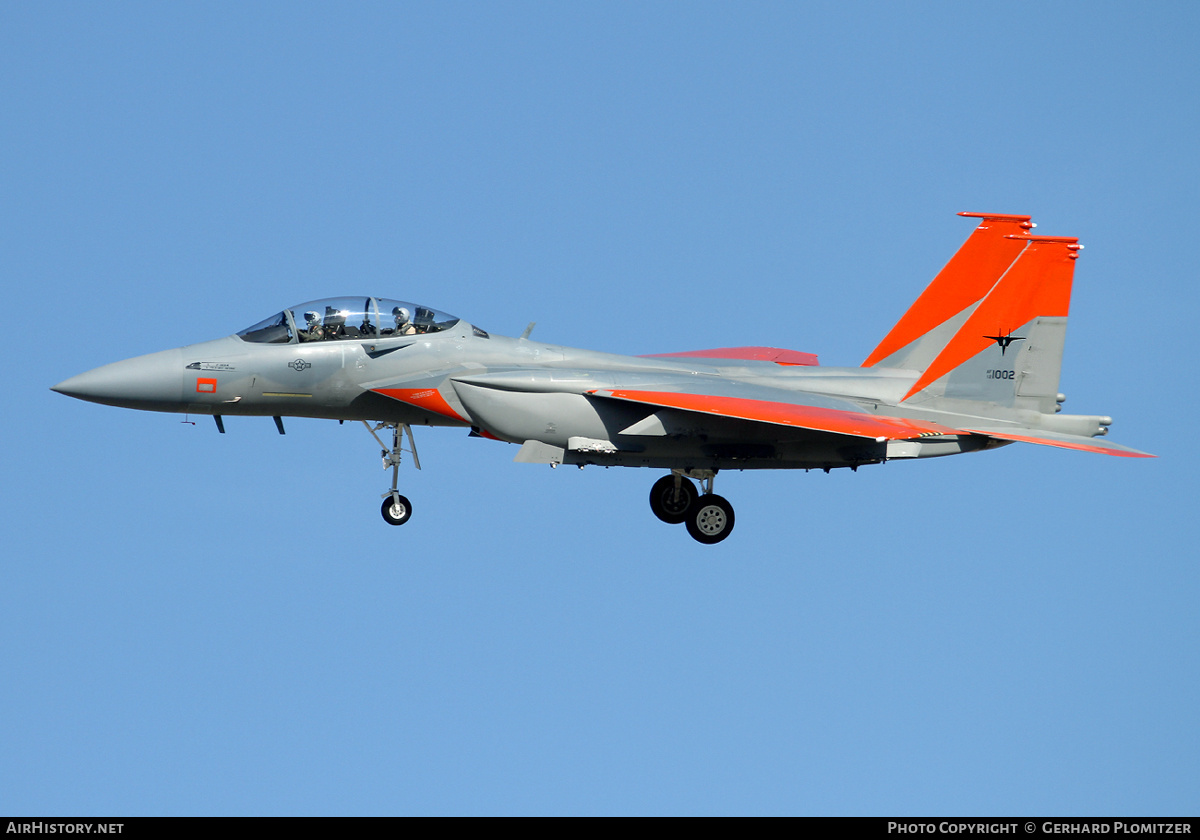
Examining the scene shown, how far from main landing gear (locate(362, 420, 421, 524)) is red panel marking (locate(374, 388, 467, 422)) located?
3.04 feet

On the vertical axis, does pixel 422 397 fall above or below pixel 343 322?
below

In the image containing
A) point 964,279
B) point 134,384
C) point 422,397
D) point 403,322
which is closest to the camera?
point 134,384

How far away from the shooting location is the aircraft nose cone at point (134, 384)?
19.2 metres

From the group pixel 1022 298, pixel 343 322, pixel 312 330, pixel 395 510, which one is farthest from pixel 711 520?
pixel 312 330

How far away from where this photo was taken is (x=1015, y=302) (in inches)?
851

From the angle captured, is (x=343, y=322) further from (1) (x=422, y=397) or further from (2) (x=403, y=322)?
(1) (x=422, y=397)

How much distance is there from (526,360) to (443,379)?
1.28m

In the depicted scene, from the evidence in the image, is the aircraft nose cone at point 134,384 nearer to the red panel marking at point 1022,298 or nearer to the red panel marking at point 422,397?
the red panel marking at point 422,397

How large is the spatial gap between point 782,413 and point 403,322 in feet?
17.8

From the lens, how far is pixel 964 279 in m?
22.1

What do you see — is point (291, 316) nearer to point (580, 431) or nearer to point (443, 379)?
point (443, 379)
